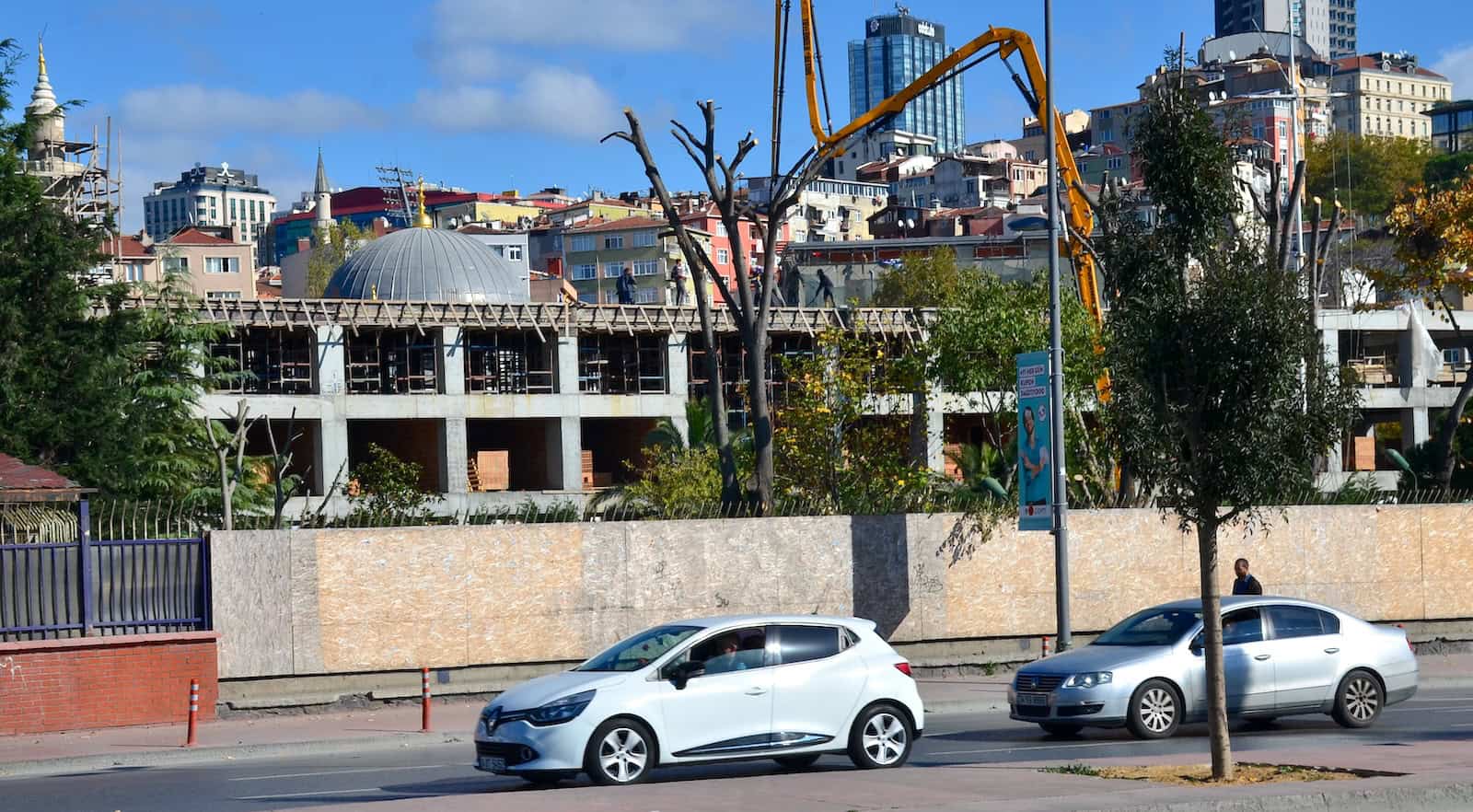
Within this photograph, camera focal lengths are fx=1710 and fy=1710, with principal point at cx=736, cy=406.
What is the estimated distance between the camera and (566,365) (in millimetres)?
66438

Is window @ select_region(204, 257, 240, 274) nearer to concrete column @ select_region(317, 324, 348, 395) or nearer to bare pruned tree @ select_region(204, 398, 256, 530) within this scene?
concrete column @ select_region(317, 324, 348, 395)

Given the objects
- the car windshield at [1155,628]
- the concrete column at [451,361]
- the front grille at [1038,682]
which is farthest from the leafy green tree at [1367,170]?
the front grille at [1038,682]

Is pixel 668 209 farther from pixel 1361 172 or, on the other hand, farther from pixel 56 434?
pixel 1361 172

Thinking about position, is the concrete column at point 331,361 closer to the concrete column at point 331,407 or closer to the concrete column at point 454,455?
the concrete column at point 331,407

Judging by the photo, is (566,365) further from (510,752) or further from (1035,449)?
(510,752)

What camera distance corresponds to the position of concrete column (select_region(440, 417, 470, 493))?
208ft

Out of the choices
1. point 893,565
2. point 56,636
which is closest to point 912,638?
point 893,565

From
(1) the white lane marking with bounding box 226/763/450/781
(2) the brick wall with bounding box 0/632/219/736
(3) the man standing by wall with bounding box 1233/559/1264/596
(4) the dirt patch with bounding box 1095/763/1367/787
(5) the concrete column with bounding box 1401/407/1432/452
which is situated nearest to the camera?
(4) the dirt patch with bounding box 1095/763/1367/787

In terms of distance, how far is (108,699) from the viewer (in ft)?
69.5

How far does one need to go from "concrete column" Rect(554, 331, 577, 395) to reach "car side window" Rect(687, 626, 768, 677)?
2009 inches

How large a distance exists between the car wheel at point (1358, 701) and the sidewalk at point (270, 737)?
15.9ft

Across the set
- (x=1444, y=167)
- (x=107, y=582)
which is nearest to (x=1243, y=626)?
(x=107, y=582)

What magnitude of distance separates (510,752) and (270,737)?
252 inches

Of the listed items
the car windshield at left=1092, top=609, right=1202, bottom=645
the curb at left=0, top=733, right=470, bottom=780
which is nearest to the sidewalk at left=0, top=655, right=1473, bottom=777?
the curb at left=0, top=733, right=470, bottom=780
